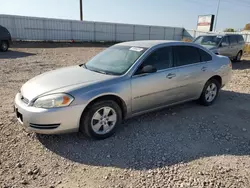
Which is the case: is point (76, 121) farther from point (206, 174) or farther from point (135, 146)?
point (206, 174)

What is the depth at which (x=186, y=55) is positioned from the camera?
4.51m

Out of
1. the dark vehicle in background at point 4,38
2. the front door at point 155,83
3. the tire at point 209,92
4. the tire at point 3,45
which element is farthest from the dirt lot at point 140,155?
the tire at point 3,45

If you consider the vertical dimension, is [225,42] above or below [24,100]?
above

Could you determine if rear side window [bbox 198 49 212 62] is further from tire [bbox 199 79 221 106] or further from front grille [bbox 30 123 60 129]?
front grille [bbox 30 123 60 129]

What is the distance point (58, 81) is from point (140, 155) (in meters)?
1.73

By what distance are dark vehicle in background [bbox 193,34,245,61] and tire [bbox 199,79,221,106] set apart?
17.9ft

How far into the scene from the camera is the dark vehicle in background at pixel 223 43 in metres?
10.4

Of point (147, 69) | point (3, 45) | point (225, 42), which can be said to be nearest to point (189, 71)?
point (147, 69)

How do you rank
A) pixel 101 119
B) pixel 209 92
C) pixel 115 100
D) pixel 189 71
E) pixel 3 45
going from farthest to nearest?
pixel 3 45 < pixel 209 92 < pixel 189 71 < pixel 115 100 < pixel 101 119

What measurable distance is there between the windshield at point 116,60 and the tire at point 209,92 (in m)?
1.93

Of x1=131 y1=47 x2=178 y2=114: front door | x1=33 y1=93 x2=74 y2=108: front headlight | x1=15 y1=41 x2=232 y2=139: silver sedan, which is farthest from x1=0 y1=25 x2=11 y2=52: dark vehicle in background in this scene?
x1=131 y1=47 x2=178 y2=114: front door

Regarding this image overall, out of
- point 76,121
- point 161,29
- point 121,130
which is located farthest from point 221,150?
point 161,29

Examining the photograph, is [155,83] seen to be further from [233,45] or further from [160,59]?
[233,45]

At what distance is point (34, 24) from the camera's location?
2169 centimetres
